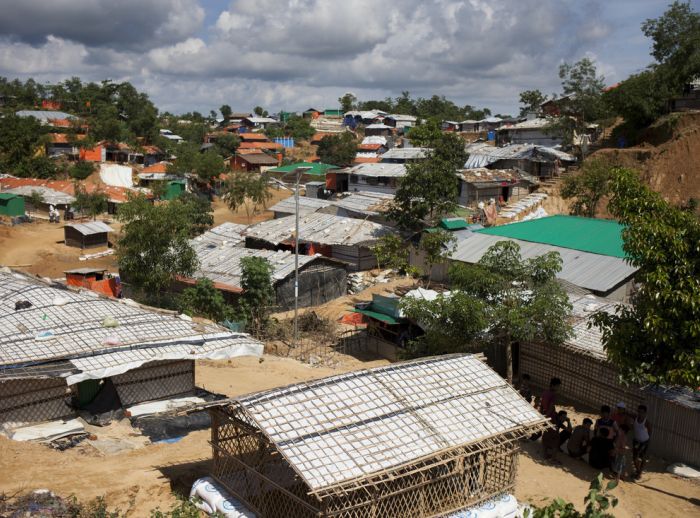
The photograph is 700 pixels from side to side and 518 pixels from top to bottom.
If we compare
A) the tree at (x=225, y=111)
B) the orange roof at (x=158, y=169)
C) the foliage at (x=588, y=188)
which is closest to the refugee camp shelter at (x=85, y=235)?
the orange roof at (x=158, y=169)

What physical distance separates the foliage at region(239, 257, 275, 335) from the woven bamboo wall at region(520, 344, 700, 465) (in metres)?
9.06

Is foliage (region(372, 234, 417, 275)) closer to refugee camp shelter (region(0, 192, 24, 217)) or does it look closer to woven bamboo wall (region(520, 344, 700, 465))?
woven bamboo wall (region(520, 344, 700, 465))

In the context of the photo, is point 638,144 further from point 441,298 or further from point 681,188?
point 441,298

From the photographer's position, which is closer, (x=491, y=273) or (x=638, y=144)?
(x=491, y=273)

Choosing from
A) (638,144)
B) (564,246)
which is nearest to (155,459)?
(564,246)

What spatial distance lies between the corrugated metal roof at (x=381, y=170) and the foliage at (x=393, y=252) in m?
13.1

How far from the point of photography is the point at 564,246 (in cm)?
2267

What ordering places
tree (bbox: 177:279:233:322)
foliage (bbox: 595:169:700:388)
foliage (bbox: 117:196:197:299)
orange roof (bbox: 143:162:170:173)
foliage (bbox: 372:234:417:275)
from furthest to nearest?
orange roof (bbox: 143:162:170:173)
foliage (bbox: 372:234:417:275)
tree (bbox: 177:279:233:322)
foliage (bbox: 117:196:197:299)
foliage (bbox: 595:169:700:388)

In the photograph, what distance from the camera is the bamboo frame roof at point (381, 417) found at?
767 centimetres

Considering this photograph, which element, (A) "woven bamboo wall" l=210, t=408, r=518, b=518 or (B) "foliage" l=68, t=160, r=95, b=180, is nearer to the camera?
(A) "woven bamboo wall" l=210, t=408, r=518, b=518

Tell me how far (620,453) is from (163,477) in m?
7.54

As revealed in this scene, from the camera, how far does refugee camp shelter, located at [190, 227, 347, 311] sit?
23359 mm

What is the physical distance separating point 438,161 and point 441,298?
1565cm

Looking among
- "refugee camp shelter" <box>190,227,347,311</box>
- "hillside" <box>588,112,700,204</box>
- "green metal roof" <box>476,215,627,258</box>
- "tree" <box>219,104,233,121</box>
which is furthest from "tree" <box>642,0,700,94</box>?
"tree" <box>219,104,233,121</box>
